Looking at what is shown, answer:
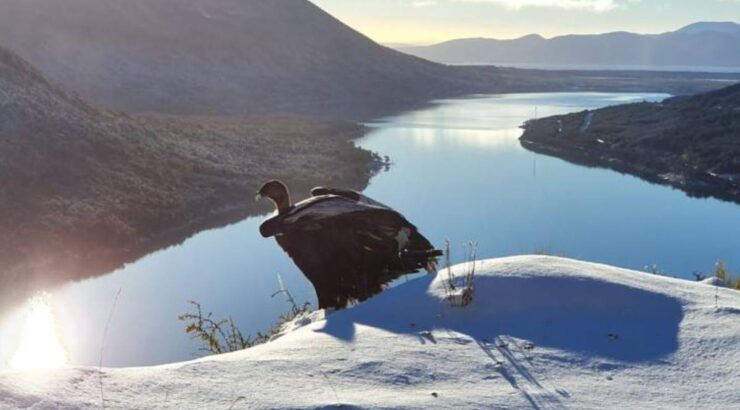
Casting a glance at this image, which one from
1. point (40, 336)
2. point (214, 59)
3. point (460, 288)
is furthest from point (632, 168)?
point (214, 59)

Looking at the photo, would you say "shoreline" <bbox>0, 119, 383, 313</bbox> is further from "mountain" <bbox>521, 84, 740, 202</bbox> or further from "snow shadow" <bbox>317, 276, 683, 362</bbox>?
"snow shadow" <bbox>317, 276, 683, 362</bbox>

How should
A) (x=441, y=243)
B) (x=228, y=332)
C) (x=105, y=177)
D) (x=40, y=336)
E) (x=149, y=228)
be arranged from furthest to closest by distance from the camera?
(x=105, y=177) → (x=149, y=228) → (x=441, y=243) → (x=40, y=336) → (x=228, y=332)

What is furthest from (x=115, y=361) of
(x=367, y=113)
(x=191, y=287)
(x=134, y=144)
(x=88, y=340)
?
(x=367, y=113)

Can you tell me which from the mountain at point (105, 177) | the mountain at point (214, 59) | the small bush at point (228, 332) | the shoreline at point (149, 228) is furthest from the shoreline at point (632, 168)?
the mountain at point (214, 59)

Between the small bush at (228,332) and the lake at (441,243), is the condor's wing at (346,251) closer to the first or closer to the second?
the small bush at (228,332)

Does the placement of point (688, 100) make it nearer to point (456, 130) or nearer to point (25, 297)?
point (456, 130)

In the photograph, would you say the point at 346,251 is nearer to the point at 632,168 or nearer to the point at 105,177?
the point at 105,177
